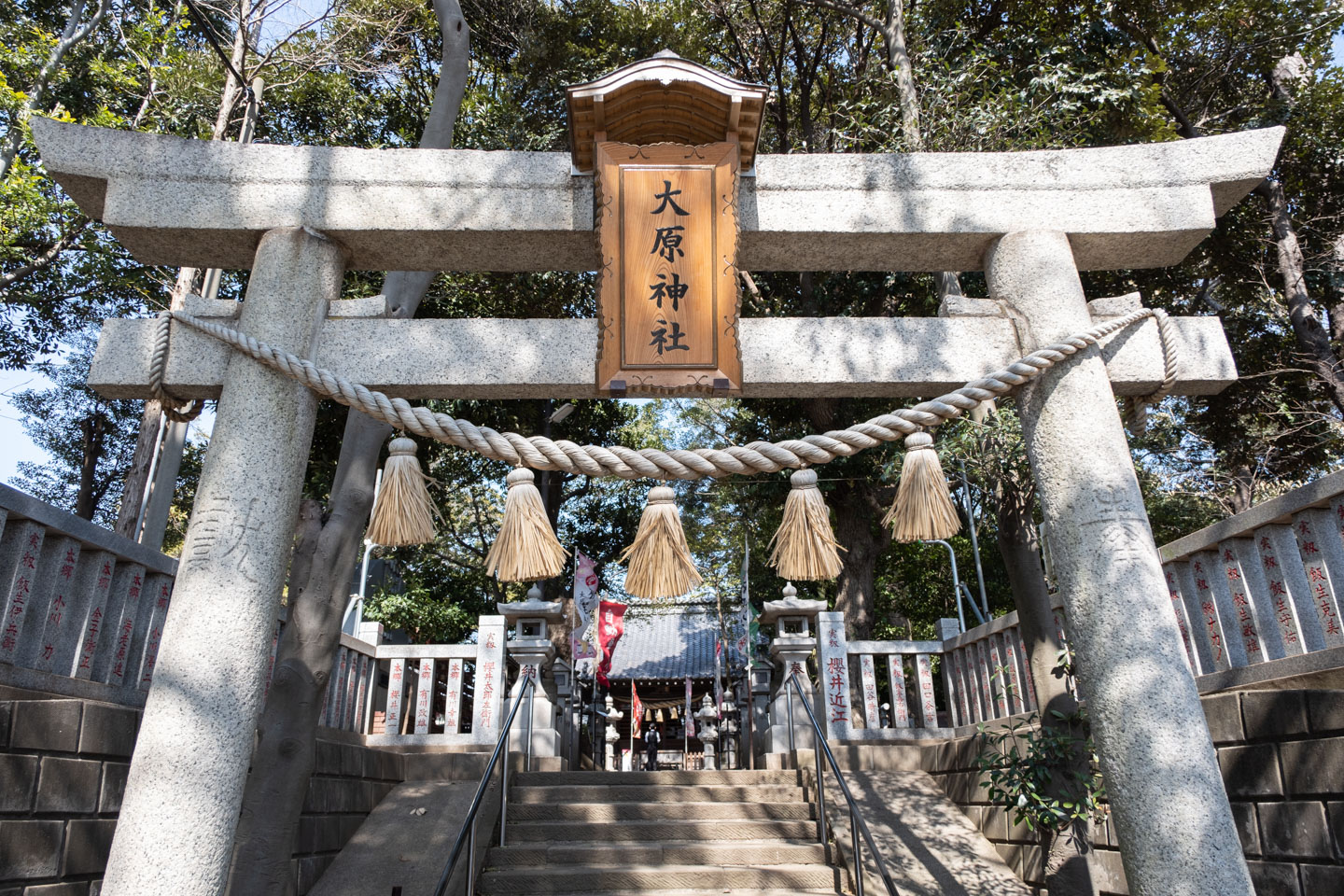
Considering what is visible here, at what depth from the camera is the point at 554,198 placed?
3312 millimetres

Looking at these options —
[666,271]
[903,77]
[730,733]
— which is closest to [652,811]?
[666,271]

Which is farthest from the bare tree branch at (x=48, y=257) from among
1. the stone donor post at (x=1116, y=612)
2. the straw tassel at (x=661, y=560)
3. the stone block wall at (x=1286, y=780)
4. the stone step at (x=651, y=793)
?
the stone block wall at (x=1286, y=780)

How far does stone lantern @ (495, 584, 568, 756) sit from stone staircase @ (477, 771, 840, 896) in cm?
95

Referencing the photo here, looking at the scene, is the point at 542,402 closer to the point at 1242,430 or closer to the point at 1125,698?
the point at 1242,430

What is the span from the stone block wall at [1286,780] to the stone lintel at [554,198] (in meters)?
1.82

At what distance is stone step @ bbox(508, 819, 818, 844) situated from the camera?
5316 millimetres

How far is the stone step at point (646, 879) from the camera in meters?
4.71

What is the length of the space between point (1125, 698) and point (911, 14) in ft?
30.4

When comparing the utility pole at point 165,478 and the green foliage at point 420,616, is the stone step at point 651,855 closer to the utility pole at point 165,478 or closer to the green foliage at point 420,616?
the utility pole at point 165,478

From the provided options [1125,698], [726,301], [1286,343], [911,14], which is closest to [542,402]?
[911,14]

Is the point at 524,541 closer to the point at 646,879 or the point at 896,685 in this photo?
the point at 646,879

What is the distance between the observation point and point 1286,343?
9992 millimetres

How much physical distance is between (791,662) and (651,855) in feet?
8.41

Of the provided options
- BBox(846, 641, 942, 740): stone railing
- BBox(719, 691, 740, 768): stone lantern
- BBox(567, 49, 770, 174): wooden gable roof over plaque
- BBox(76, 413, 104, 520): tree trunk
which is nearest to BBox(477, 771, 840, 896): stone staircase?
BBox(846, 641, 942, 740): stone railing
